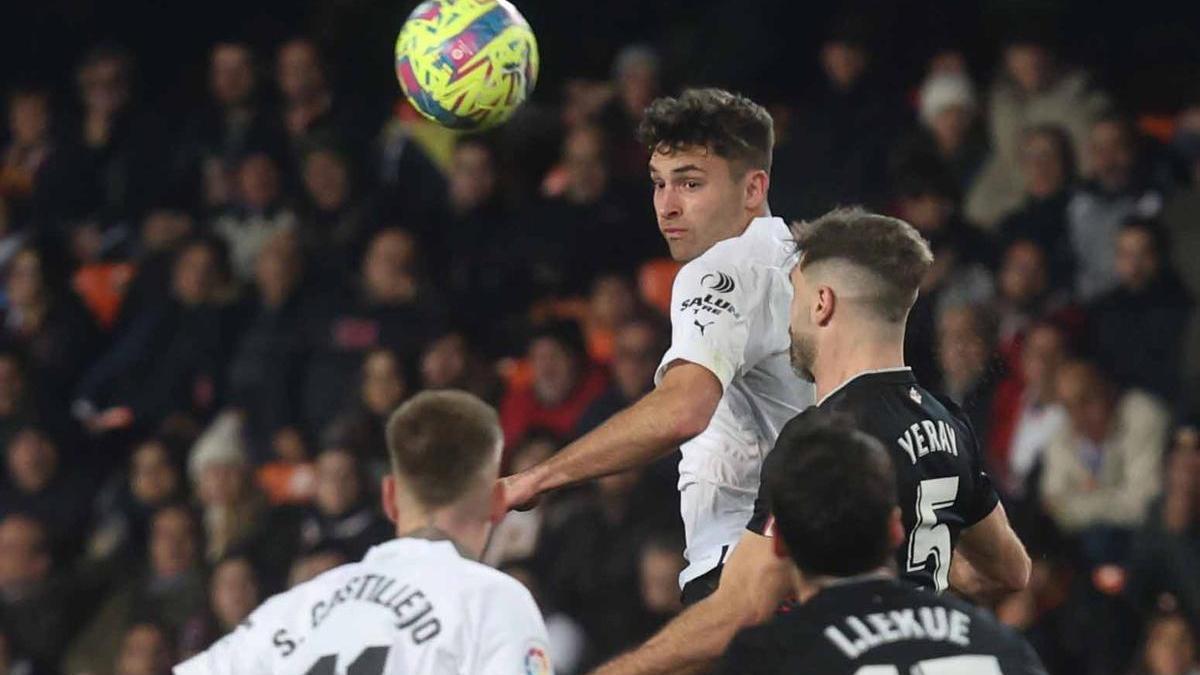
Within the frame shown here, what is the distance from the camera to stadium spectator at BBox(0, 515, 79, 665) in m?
10.9

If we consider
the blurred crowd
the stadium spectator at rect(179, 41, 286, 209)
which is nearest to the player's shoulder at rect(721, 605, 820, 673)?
the blurred crowd

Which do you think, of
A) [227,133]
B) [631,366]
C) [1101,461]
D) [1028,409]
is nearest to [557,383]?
[631,366]

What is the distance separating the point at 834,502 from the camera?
383 cm

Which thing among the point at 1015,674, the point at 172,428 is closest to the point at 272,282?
the point at 172,428

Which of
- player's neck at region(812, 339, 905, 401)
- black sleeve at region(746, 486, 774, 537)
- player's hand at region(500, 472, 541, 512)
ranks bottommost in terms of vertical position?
player's hand at region(500, 472, 541, 512)

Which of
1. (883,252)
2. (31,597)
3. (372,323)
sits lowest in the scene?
(31,597)

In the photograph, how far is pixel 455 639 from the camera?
4246 millimetres

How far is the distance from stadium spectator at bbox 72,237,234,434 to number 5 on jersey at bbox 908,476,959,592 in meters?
7.46

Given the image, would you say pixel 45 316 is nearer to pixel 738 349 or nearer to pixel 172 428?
pixel 172 428

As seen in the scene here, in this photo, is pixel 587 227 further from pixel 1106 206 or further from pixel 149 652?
pixel 149 652

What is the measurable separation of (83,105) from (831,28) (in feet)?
16.3

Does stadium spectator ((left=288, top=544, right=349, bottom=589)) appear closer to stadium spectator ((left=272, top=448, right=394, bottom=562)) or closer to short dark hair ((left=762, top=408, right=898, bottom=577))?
stadium spectator ((left=272, top=448, right=394, bottom=562))

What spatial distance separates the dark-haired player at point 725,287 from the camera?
5.43 m

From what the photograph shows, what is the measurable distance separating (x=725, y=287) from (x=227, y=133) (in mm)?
7874
